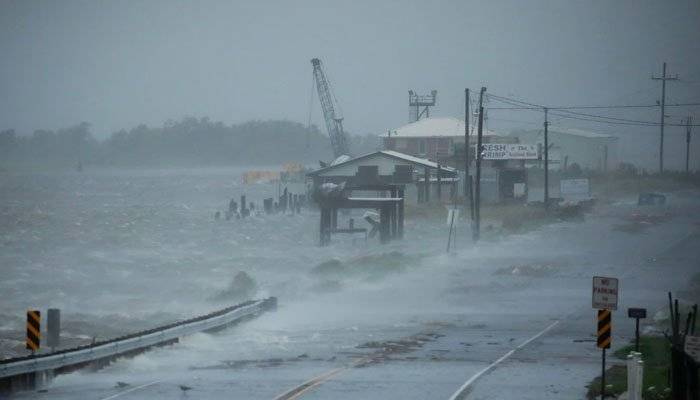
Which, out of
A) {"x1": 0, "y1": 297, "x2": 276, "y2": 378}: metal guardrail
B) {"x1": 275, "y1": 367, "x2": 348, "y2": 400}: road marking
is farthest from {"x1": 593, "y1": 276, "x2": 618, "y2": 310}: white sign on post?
{"x1": 0, "y1": 297, "x2": 276, "y2": 378}: metal guardrail

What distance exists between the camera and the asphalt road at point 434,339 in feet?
74.2

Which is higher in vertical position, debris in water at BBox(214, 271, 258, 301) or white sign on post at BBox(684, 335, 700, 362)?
white sign on post at BBox(684, 335, 700, 362)

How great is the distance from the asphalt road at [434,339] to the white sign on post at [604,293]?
1858 mm

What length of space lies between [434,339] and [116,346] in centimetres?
974

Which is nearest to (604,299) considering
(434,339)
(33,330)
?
(434,339)

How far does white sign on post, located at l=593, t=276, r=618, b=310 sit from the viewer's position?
873 inches

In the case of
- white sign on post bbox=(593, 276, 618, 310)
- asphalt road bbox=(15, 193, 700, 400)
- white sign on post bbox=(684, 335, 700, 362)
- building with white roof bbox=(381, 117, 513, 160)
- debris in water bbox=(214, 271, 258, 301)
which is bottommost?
debris in water bbox=(214, 271, 258, 301)

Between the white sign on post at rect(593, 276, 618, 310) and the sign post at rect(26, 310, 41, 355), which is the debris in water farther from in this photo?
the white sign on post at rect(593, 276, 618, 310)

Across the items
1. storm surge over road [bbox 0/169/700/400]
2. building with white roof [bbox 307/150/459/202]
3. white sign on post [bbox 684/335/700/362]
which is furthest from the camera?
building with white roof [bbox 307/150/459/202]

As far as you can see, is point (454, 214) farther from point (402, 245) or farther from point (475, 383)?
point (475, 383)

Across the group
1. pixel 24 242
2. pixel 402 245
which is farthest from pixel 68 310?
pixel 24 242

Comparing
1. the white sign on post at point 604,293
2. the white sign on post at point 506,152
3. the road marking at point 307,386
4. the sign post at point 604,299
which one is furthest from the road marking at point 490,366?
the white sign on post at point 506,152

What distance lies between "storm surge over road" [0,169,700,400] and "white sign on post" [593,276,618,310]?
5.98ft

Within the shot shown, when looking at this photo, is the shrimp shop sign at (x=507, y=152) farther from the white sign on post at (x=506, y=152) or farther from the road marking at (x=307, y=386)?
the road marking at (x=307, y=386)
